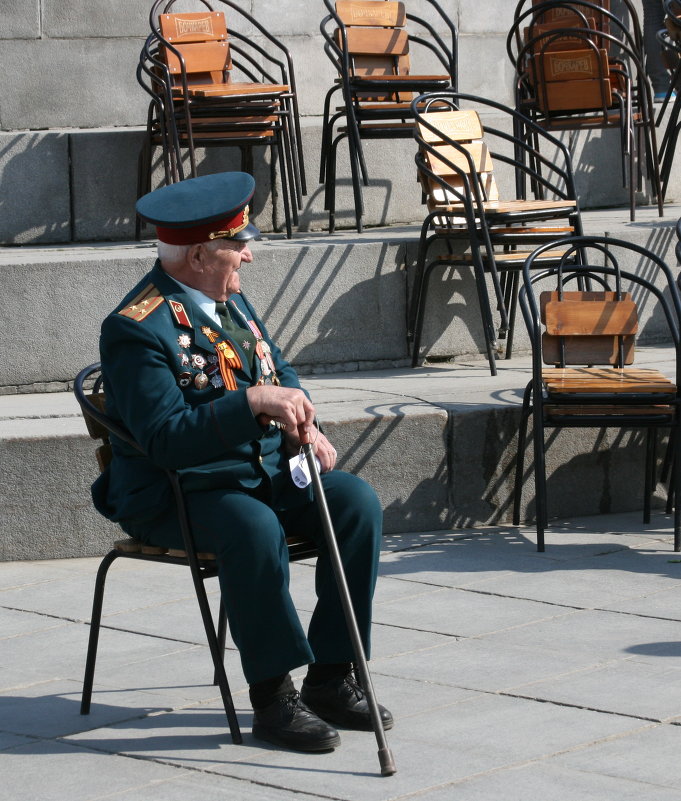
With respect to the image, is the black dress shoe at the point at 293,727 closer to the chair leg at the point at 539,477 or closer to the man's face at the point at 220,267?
the man's face at the point at 220,267

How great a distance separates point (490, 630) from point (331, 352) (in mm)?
3208

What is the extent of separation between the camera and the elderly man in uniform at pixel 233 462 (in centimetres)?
386

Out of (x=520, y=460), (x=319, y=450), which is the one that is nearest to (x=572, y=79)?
(x=520, y=460)

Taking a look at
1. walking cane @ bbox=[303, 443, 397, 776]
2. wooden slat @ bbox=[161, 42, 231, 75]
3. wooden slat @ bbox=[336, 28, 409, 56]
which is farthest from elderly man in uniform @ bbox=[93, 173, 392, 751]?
wooden slat @ bbox=[336, 28, 409, 56]

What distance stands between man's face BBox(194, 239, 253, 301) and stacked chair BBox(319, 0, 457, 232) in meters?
4.70

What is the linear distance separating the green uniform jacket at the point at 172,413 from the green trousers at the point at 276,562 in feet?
0.21

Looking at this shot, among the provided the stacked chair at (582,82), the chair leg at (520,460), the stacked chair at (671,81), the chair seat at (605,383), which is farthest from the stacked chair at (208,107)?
the chair seat at (605,383)

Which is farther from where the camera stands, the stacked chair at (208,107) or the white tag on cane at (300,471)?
the stacked chair at (208,107)

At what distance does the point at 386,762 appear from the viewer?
364 cm

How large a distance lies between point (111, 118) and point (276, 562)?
269 inches

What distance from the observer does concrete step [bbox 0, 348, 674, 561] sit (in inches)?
239

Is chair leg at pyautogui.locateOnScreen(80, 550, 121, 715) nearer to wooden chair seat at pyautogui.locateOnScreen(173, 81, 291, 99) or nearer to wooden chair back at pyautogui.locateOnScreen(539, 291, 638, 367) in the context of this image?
wooden chair back at pyautogui.locateOnScreen(539, 291, 638, 367)

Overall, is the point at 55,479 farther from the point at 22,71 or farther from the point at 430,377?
the point at 22,71

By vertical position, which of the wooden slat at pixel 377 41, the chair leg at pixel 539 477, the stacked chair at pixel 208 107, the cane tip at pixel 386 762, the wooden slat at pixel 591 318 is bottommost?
the cane tip at pixel 386 762
